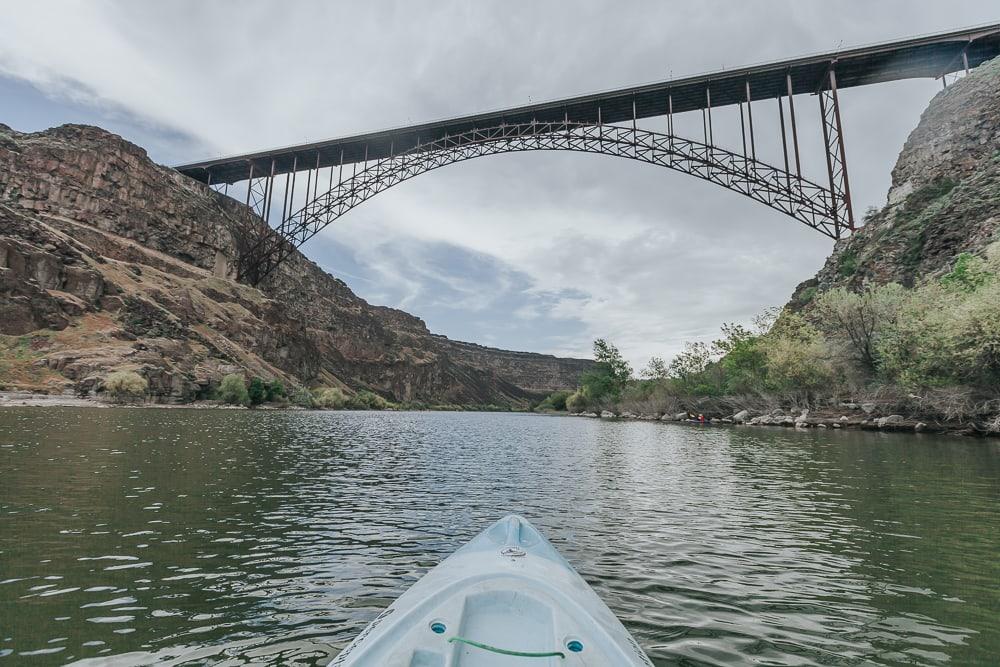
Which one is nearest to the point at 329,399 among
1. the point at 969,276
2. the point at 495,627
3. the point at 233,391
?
the point at 233,391

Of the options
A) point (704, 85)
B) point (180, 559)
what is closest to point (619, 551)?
point (180, 559)

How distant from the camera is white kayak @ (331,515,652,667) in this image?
253 centimetres

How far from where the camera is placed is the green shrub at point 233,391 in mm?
55941

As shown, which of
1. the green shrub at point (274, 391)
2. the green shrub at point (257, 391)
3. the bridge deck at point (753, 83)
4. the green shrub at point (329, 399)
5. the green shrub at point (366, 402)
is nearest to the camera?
the bridge deck at point (753, 83)

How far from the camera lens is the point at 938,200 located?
3791 cm

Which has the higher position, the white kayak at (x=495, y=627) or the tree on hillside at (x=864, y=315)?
the tree on hillside at (x=864, y=315)

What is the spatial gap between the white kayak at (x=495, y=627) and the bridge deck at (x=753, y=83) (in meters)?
47.6

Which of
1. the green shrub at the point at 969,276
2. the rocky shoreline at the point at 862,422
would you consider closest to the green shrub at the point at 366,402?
the rocky shoreline at the point at 862,422

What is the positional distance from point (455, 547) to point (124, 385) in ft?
167

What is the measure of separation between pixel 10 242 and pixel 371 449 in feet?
182

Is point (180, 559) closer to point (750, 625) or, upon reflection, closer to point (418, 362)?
point (750, 625)

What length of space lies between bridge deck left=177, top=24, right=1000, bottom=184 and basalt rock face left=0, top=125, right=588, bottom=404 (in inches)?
1274

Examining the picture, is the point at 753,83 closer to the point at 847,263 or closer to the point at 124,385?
the point at 847,263

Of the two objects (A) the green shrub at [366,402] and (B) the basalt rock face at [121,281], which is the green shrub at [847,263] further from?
(A) the green shrub at [366,402]
